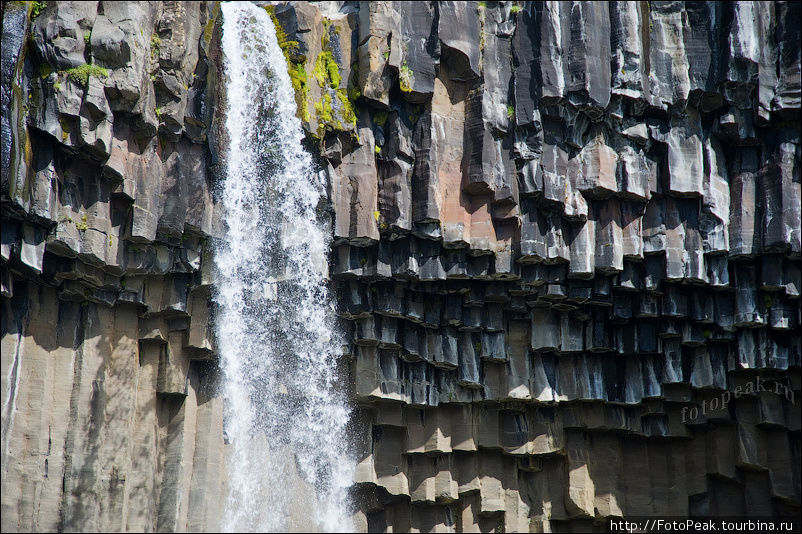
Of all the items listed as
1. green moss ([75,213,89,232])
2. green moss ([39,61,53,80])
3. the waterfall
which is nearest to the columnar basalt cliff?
green moss ([75,213,89,232])

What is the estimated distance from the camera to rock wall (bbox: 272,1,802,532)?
14.5 m

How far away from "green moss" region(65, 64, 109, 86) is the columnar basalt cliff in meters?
0.03

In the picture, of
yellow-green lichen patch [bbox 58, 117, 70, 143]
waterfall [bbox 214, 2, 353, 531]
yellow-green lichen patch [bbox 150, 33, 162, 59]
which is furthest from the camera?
waterfall [bbox 214, 2, 353, 531]

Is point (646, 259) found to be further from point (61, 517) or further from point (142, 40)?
point (61, 517)

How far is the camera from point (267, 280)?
1423 centimetres

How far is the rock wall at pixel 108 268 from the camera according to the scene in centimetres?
1211

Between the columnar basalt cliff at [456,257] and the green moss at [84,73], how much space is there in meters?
0.03

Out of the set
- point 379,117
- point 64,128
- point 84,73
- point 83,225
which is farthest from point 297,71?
point 83,225

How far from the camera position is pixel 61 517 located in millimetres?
12336

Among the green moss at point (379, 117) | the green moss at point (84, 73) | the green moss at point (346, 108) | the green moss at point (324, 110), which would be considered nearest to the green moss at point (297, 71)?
the green moss at point (324, 110)

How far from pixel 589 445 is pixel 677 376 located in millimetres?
2247

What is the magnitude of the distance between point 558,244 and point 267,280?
511cm

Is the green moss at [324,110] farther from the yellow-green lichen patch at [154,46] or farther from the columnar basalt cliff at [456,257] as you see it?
the yellow-green lichen patch at [154,46]

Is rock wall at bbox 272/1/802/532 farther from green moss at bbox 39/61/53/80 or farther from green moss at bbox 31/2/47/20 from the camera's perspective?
green moss at bbox 39/61/53/80
